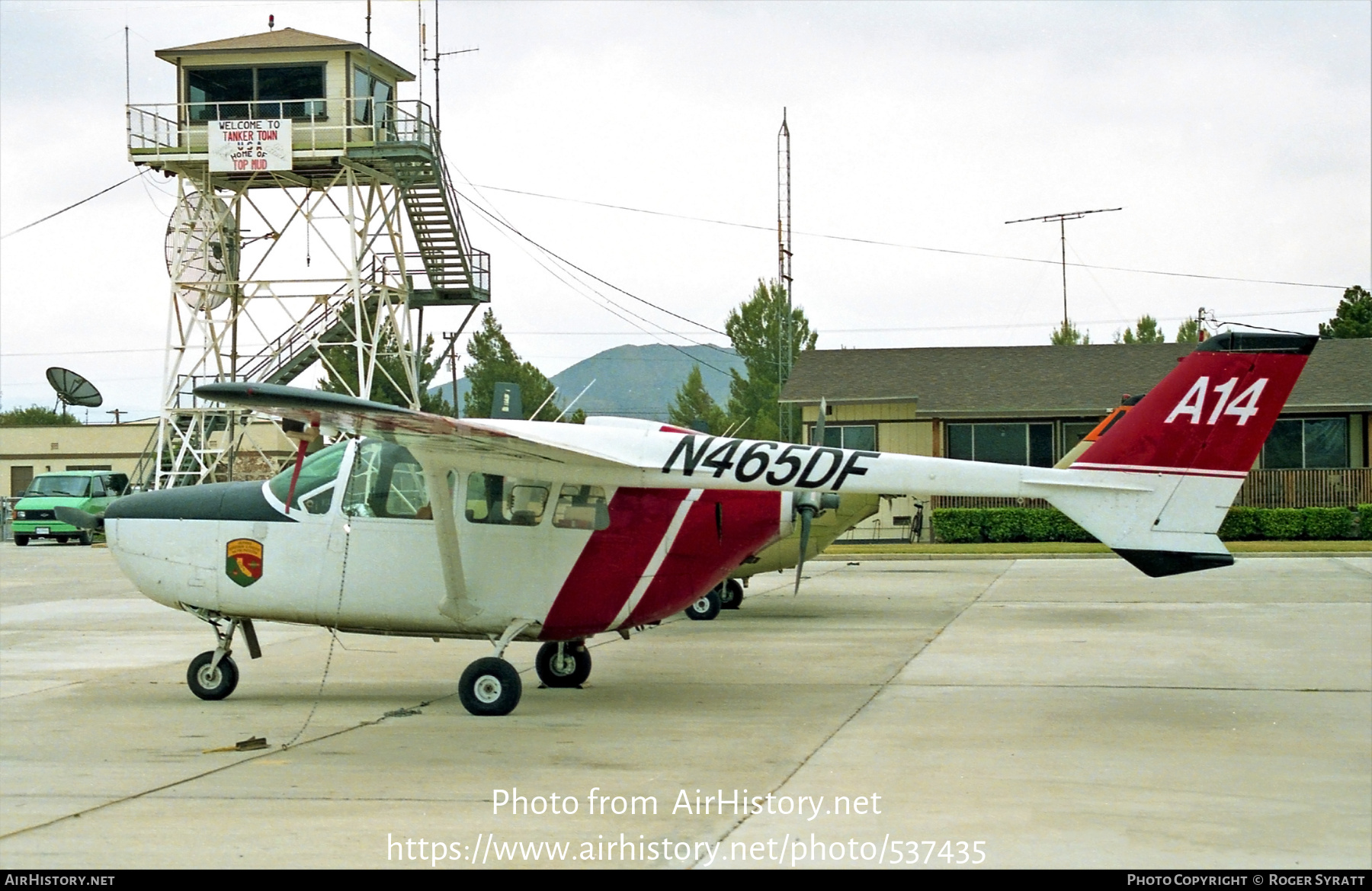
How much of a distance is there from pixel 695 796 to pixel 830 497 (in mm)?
8234

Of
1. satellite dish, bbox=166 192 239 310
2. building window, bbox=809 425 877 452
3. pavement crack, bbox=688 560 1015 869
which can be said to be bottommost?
pavement crack, bbox=688 560 1015 869

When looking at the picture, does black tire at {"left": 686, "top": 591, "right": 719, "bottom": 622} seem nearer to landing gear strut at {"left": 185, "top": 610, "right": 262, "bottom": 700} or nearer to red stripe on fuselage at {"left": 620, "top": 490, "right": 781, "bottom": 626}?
red stripe on fuselage at {"left": 620, "top": 490, "right": 781, "bottom": 626}

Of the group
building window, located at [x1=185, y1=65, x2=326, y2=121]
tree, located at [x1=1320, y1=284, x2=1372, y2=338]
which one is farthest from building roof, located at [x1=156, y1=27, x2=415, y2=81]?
tree, located at [x1=1320, y1=284, x2=1372, y2=338]

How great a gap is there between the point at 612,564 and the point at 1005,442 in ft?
97.6

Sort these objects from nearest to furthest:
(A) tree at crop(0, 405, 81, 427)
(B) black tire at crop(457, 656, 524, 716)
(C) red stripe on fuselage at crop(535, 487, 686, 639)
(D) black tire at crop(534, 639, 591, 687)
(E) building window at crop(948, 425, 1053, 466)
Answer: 1. (B) black tire at crop(457, 656, 524, 716)
2. (C) red stripe on fuselage at crop(535, 487, 686, 639)
3. (D) black tire at crop(534, 639, 591, 687)
4. (E) building window at crop(948, 425, 1053, 466)
5. (A) tree at crop(0, 405, 81, 427)

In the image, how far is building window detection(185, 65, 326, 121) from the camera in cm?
3312

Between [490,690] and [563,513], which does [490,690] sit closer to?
[490,690]

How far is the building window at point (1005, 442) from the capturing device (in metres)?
39.0

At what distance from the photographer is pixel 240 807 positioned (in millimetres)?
7500

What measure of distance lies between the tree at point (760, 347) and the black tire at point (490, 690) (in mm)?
47959

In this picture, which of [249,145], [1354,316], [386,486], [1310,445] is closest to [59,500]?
[249,145]

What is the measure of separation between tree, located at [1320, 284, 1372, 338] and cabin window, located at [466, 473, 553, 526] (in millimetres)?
53124

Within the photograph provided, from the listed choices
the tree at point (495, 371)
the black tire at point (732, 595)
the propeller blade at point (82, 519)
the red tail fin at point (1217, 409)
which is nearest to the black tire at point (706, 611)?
the black tire at point (732, 595)
